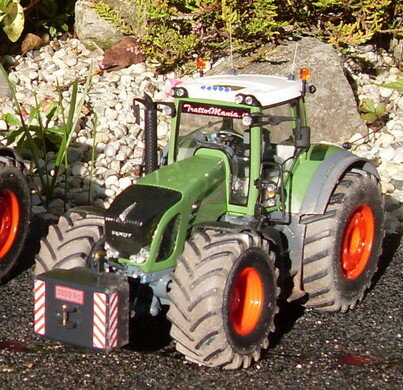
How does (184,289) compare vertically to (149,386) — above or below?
above

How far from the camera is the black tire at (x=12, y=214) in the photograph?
7645mm

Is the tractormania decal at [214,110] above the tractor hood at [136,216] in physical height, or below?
above

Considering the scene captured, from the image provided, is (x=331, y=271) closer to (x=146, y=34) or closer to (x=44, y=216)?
(x=44, y=216)

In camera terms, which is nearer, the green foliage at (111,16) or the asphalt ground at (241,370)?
the asphalt ground at (241,370)

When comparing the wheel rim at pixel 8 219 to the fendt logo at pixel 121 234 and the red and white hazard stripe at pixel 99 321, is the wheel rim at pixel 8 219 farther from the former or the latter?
the red and white hazard stripe at pixel 99 321

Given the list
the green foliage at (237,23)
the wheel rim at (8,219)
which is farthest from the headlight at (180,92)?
the green foliage at (237,23)

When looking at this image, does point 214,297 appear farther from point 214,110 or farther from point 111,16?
point 111,16

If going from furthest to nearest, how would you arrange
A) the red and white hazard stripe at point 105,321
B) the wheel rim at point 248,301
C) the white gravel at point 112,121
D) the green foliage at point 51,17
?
1. the green foliage at point 51,17
2. the white gravel at point 112,121
3. the wheel rim at point 248,301
4. the red and white hazard stripe at point 105,321

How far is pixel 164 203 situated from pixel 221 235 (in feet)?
1.28

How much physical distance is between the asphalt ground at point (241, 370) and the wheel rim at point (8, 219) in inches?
17.1

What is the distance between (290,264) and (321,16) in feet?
16.9

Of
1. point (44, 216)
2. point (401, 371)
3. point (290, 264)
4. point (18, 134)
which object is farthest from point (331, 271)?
point (18, 134)

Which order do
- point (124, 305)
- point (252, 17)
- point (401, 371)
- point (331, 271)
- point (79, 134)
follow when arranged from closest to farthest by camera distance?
point (124, 305) → point (401, 371) → point (331, 271) → point (79, 134) → point (252, 17)

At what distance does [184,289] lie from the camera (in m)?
6.02
